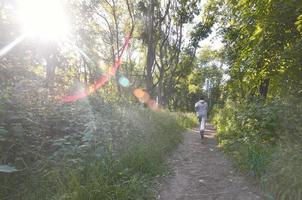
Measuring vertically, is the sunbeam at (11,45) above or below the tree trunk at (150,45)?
below

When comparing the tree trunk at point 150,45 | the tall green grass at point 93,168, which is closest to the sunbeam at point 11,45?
the tall green grass at point 93,168

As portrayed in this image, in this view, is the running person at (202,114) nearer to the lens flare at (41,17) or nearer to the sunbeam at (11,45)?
the lens flare at (41,17)

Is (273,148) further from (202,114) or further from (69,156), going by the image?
(202,114)

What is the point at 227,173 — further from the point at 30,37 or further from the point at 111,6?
the point at 111,6

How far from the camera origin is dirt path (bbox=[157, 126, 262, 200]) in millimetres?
5246

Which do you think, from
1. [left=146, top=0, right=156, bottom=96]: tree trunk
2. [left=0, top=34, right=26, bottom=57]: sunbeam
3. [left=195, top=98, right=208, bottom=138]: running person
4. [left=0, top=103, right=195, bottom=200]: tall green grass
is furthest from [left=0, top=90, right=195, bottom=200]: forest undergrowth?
[left=146, top=0, right=156, bottom=96]: tree trunk

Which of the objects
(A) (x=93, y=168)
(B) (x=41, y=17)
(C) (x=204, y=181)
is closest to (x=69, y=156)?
(A) (x=93, y=168)

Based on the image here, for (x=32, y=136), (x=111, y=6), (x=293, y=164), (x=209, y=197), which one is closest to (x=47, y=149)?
(x=32, y=136)

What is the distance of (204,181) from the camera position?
6.10 metres

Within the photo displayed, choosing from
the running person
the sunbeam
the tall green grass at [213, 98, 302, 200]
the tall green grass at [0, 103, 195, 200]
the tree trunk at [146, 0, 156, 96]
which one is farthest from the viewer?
the tree trunk at [146, 0, 156, 96]

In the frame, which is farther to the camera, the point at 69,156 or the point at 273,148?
the point at 273,148

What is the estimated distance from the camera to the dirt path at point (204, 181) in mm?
5246

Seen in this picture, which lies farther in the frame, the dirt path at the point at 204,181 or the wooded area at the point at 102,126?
the dirt path at the point at 204,181

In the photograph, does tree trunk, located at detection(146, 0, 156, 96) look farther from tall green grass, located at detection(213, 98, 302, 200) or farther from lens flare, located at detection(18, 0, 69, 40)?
tall green grass, located at detection(213, 98, 302, 200)
